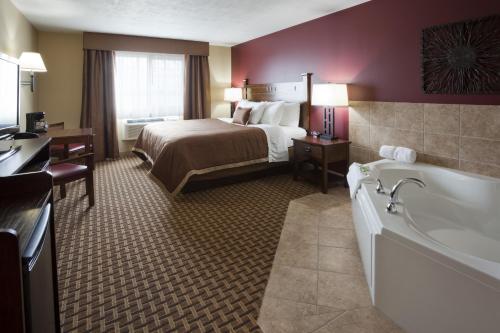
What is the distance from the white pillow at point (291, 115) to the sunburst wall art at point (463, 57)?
192 centimetres

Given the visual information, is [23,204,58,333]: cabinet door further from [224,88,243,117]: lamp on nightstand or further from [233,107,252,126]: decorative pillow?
[224,88,243,117]: lamp on nightstand

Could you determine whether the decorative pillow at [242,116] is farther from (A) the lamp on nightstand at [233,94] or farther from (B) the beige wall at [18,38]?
(B) the beige wall at [18,38]

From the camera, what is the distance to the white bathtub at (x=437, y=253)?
130cm

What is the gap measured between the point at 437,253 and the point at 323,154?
2.47 m

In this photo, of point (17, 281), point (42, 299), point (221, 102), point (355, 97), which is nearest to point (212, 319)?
point (42, 299)

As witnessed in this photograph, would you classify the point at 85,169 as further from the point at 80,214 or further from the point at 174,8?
the point at 174,8

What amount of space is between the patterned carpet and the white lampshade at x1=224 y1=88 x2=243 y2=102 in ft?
9.84

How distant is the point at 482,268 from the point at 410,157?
1.96 metres

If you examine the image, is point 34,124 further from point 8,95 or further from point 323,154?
point 323,154

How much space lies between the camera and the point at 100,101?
19.2ft

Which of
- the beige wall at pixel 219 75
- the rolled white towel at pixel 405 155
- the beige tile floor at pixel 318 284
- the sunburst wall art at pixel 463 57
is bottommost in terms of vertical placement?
the beige tile floor at pixel 318 284

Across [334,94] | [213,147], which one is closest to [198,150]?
[213,147]

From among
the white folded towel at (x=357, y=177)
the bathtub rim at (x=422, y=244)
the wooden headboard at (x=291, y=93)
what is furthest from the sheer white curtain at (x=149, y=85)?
the bathtub rim at (x=422, y=244)

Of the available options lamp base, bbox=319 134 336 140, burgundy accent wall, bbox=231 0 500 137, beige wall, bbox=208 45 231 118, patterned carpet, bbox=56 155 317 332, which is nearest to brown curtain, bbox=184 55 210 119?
beige wall, bbox=208 45 231 118
